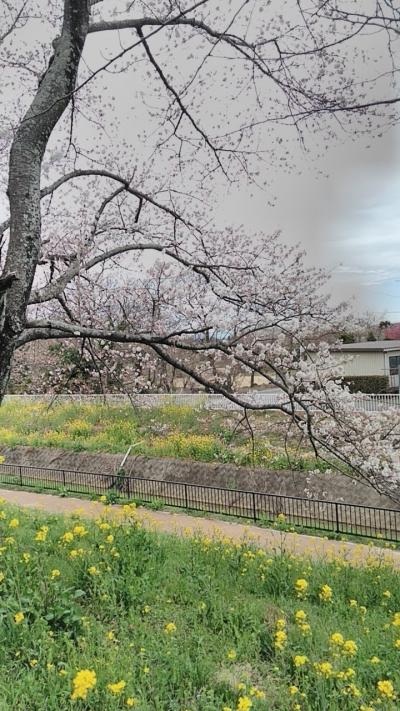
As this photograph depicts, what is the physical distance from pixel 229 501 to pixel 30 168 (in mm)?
7836

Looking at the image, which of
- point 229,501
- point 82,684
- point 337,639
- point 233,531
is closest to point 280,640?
point 337,639

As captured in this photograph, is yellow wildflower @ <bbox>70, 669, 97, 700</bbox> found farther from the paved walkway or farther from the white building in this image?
the white building

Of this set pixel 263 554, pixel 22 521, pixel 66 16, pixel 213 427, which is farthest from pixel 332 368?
pixel 213 427

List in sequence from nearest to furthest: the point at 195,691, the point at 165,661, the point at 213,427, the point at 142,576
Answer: the point at 195,691, the point at 165,661, the point at 142,576, the point at 213,427

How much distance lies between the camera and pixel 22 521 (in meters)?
6.73

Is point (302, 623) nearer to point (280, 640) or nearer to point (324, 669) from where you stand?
point (280, 640)

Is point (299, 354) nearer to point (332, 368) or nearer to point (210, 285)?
point (332, 368)

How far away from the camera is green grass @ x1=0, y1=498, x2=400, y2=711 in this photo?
251 cm

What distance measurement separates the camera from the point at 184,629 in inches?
128

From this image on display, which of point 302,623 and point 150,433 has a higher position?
point 302,623

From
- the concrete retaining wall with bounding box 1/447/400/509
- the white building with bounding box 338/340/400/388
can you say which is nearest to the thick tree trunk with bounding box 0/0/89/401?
Result: the concrete retaining wall with bounding box 1/447/400/509

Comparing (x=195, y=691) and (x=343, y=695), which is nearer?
(x=343, y=695)

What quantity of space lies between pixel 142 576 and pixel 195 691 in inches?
54.9

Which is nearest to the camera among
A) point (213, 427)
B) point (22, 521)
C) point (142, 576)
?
point (142, 576)
